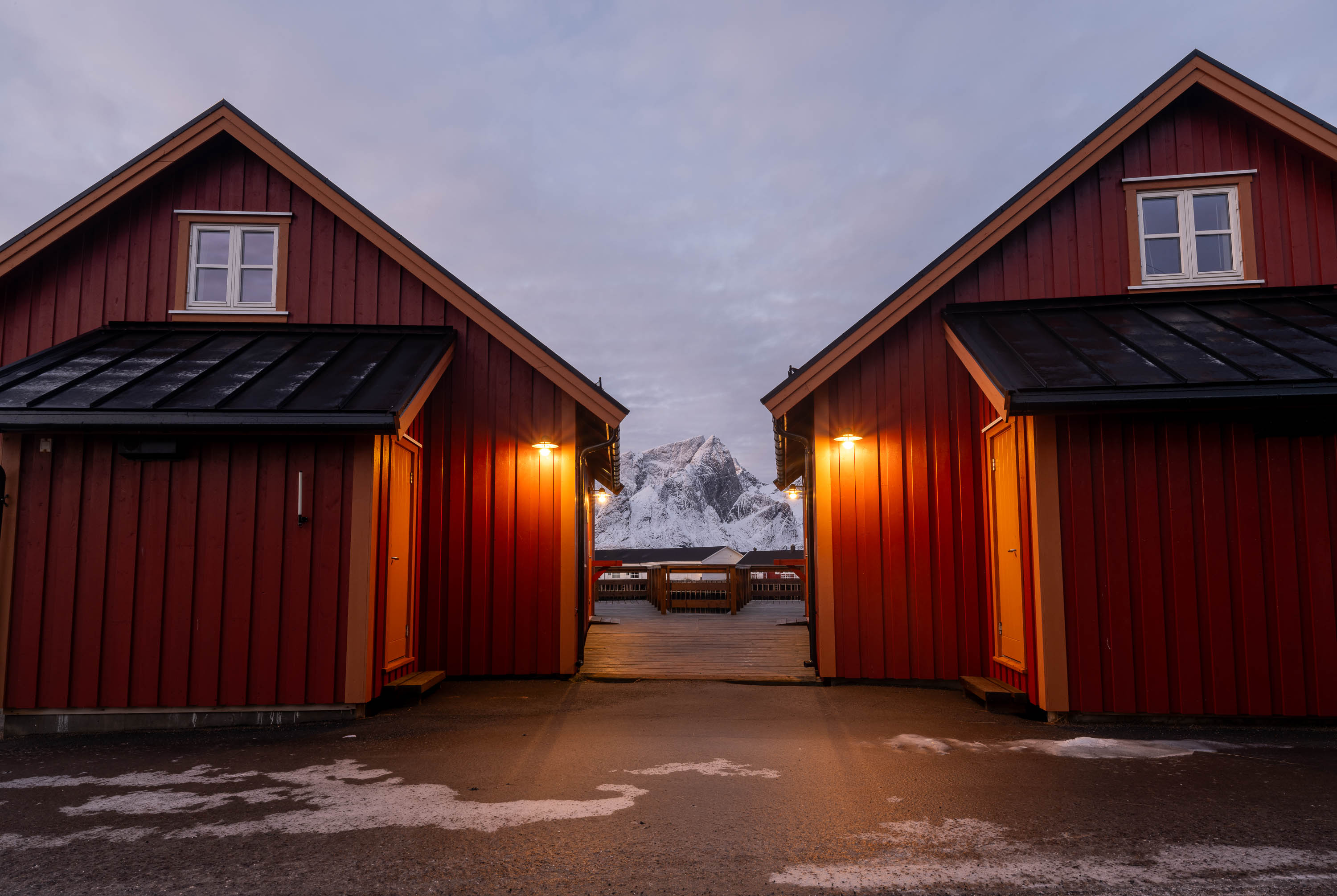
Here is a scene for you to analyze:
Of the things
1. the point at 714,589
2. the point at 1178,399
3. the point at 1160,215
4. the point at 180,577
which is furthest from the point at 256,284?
the point at 714,589

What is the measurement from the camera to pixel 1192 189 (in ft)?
27.0

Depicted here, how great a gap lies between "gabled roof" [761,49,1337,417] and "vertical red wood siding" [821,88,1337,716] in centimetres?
28

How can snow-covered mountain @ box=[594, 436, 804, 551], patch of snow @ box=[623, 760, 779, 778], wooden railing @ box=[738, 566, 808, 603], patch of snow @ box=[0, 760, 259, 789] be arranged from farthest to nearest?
snow-covered mountain @ box=[594, 436, 804, 551], wooden railing @ box=[738, 566, 808, 603], patch of snow @ box=[623, 760, 779, 778], patch of snow @ box=[0, 760, 259, 789]

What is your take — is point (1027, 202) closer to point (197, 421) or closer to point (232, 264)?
point (197, 421)

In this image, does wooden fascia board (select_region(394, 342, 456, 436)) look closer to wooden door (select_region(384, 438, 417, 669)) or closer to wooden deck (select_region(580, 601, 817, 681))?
wooden door (select_region(384, 438, 417, 669))

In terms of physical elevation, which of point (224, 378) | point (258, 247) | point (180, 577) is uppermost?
point (258, 247)

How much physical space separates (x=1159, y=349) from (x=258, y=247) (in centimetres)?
956

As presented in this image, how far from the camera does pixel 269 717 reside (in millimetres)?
6387

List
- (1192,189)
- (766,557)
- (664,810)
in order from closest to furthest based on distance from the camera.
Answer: (664,810) < (1192,189) < (766,557)

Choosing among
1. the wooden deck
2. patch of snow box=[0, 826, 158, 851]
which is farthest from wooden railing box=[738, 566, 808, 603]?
patch of snow box=[0, 826, 158, 851]

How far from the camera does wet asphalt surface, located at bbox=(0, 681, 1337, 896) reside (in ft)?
10.4

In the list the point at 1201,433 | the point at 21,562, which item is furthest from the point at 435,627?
the point at 1201,433

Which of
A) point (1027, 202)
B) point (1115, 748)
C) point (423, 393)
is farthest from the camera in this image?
point (1027, 202)

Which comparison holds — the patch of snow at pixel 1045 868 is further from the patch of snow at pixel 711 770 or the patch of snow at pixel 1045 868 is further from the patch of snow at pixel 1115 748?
the patch of snow at pixel 1115 748
